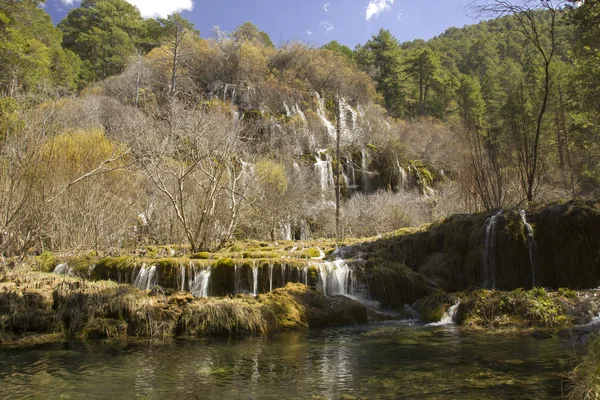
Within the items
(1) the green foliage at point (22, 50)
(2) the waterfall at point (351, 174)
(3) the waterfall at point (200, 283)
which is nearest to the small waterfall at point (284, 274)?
(3) the waterfall at point (200, 283)

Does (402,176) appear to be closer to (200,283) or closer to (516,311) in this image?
(200,283)

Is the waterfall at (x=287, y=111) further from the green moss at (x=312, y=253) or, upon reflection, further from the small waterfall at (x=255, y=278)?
the small waterfall at (x=255, y=278)

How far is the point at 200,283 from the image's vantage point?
40.7ft

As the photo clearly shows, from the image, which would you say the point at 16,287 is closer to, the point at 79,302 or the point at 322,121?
the point at 79,302

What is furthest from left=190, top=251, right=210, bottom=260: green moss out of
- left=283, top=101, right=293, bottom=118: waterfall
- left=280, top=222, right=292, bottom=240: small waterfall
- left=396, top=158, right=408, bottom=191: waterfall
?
left=283, top=101, right=293, bottom=118: waterfall

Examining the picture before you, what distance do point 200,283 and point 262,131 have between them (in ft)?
73.9

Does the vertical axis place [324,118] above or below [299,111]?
below

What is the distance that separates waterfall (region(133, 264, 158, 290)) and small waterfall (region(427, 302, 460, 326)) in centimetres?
757

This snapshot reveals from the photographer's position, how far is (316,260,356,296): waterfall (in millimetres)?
12648

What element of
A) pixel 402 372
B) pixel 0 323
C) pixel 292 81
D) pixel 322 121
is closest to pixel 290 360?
pixel 402 372

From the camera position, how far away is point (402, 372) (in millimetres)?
6270

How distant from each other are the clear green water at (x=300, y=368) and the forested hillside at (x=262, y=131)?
5208mm

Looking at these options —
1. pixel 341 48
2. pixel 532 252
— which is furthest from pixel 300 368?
pixel 341 48

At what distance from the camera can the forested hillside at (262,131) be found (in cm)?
1415
